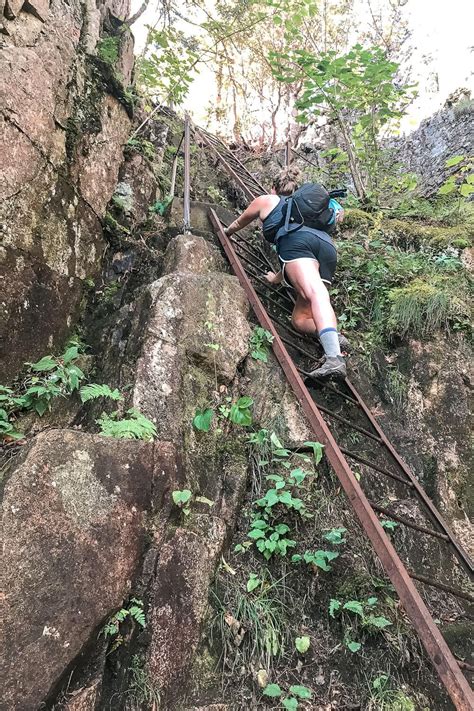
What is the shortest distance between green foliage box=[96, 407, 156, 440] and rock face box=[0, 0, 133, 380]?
1.17m

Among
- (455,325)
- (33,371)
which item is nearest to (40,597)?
(33,371)

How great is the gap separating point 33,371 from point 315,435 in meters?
2.22

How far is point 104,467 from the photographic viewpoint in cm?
233

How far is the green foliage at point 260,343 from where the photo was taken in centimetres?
380

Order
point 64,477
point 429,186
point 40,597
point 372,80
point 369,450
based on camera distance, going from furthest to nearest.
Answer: point 429,186, point 372,80, point 369,450, point 64,477, point 40,597

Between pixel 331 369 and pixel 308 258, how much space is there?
117 centimetres

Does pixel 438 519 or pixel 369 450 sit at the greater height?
pixel 369 450

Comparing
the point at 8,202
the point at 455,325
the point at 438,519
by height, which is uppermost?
the point at 8,202

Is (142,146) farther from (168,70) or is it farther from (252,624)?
(252,624)

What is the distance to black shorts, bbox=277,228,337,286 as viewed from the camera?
4.14m

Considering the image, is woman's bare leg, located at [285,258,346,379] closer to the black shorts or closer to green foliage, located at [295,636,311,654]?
the black shorts

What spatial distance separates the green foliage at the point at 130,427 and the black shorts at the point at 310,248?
2.21m

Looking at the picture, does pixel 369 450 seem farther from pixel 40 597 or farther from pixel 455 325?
pixel 40 597

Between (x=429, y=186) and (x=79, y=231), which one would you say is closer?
(x=79, y=231)
